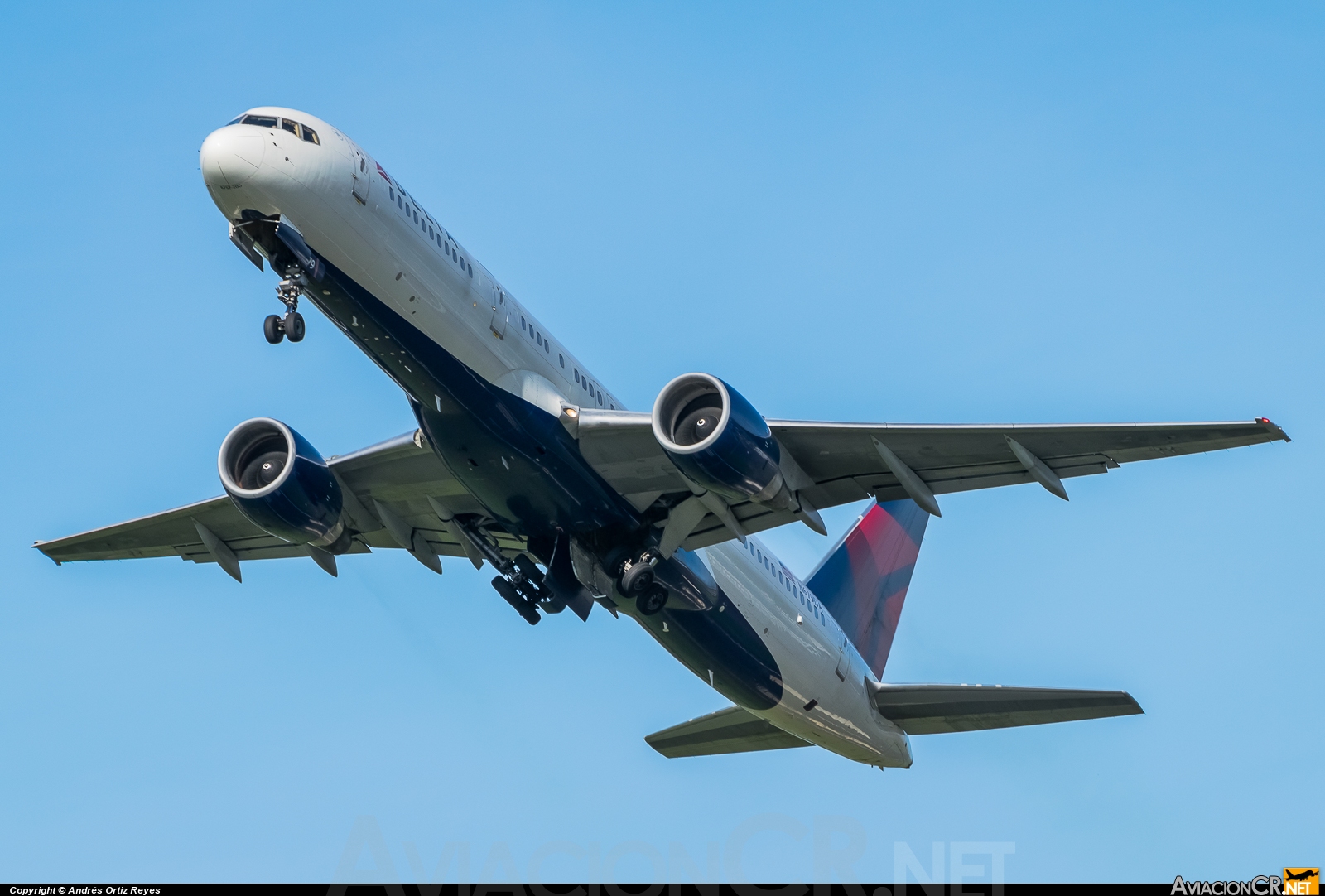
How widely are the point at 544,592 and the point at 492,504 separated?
7.59ft

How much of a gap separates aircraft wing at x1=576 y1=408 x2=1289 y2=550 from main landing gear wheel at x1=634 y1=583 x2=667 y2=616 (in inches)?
61.3

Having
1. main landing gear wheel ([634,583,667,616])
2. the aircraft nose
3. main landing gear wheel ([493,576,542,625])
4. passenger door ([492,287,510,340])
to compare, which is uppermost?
passenger door ([492,287,510,340])

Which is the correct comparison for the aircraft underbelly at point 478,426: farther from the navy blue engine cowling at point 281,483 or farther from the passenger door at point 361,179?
the navy blue engine cowling at point 281,483

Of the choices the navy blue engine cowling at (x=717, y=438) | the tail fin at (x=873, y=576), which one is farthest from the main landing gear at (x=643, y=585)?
the tail fin at (x=873, y=576)

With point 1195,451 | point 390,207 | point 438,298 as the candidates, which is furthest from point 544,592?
point 1195,451

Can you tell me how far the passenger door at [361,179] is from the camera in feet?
66.5

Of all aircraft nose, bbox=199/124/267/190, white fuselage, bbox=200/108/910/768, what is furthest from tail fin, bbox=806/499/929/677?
aircraft nose, bbox=199/124/267/190

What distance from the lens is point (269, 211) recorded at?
19672mm

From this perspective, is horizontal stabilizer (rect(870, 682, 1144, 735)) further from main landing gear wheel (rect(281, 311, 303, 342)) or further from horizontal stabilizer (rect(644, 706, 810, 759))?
main landing gear wheel (rect(281, 311, 303, 342))

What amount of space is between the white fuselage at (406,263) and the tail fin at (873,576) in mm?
5519

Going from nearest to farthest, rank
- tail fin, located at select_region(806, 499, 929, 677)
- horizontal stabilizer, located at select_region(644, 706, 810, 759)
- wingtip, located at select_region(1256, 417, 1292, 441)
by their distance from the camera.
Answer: wingtip, located at select_region(1256, 417, 1292, 441)
horizontal stabilizer, located at select_region(644, 706, 810, 759)
tail fin, located at select_region(806, 499, 929, 677)

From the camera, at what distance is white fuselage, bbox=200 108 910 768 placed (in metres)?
19.5

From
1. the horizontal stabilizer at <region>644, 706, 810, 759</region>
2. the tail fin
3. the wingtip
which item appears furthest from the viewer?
the tail fin

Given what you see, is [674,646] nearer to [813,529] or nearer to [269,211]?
[813,529]
